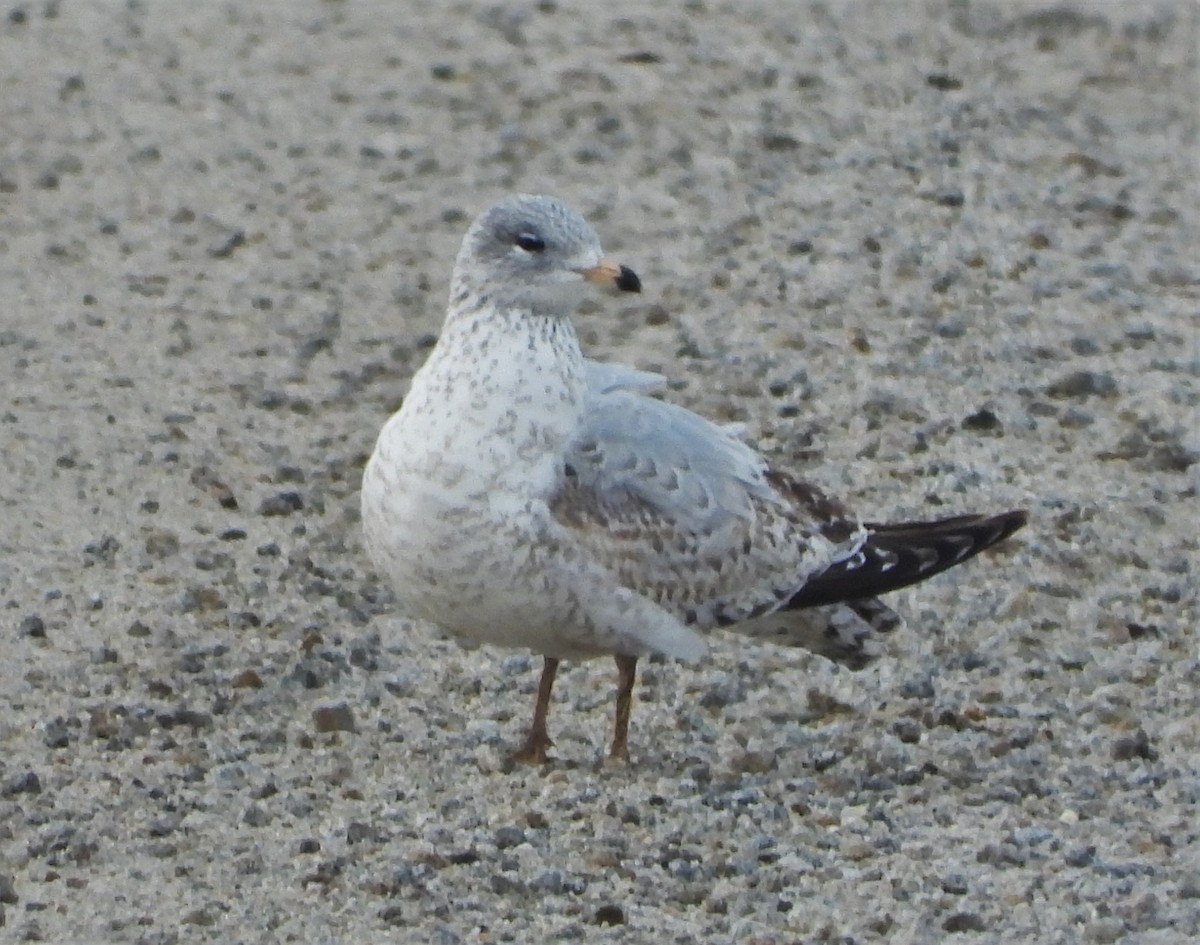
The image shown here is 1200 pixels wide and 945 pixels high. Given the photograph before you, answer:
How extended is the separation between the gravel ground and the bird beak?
1110 millimetres

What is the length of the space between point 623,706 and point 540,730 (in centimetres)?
21

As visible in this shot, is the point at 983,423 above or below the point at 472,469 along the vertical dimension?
below

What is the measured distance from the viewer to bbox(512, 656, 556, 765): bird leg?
6.55m

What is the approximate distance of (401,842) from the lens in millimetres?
5992

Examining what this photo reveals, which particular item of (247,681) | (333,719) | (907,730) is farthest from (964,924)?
(247,681)

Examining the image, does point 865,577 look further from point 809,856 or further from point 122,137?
point 122,137

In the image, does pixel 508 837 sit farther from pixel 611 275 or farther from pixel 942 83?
pixel 942 83

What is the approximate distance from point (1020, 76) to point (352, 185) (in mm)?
3085

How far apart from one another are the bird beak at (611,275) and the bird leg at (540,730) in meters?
0.90

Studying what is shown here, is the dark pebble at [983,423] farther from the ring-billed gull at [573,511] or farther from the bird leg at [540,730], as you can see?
the bird leg at [540,730]

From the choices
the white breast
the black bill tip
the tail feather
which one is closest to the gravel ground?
the tail feather

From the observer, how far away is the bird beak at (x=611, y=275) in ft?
21.7

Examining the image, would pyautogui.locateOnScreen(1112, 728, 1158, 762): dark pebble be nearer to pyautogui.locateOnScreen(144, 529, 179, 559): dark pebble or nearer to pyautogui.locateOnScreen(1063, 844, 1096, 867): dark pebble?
pyautogui.locateOnScreen(1063, 844, 1096, 867): dark pebble

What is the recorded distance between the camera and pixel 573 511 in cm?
630
